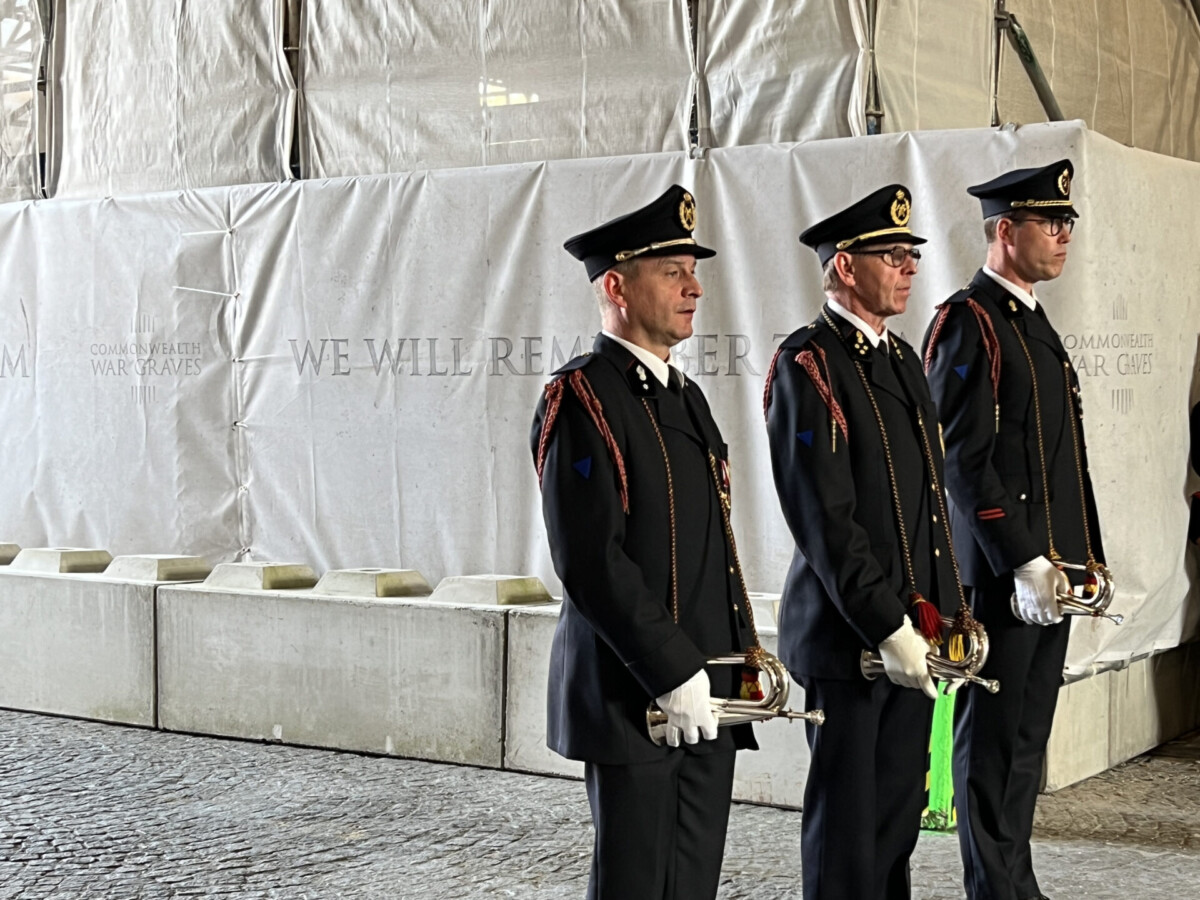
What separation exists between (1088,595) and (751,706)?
1764 millimetres

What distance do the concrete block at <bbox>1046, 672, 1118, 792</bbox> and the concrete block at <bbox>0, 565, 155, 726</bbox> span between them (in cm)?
423

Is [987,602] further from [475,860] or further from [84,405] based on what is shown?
[84,405]

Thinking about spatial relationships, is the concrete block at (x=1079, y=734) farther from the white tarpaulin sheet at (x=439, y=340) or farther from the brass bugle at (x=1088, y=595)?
the brass bugle at (x=1088, y=595)

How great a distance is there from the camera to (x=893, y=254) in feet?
14.7

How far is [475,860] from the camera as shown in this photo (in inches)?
237

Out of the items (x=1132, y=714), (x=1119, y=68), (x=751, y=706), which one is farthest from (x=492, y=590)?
(x=1119, y=68)

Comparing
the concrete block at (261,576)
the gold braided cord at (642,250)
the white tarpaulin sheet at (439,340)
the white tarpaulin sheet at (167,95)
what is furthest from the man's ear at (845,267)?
the white tarpaulin sheet at (167,95)

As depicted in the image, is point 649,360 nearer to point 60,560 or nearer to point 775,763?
point 775,763

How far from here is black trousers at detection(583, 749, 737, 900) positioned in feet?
12.0

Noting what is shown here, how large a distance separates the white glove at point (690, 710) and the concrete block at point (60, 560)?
235 inches

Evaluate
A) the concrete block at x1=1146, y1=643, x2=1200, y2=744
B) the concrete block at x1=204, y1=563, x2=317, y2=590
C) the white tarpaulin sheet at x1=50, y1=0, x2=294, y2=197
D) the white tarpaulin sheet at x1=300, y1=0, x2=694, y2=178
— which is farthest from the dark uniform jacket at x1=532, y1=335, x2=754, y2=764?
the white tarpaulin sheet at x1=50, y1=0, x2=294, y2=197

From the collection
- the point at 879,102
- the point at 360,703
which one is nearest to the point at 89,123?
the point at 360,703

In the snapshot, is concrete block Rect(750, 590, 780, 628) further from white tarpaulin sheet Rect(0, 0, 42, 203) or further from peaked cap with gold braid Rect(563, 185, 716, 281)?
white tarpaulin sheet Rect(0, 0, 42, 203)

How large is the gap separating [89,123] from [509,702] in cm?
427
